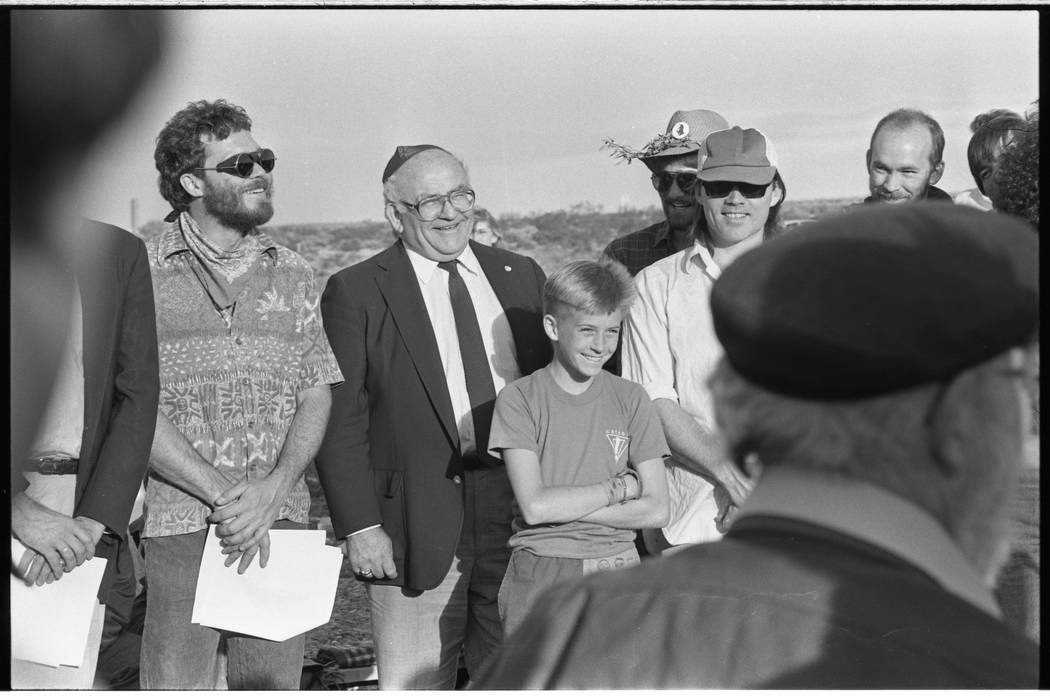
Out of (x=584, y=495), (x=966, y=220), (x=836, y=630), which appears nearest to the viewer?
(x=836, y=630)

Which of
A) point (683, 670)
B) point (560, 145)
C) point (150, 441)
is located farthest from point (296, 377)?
point (683, 670)

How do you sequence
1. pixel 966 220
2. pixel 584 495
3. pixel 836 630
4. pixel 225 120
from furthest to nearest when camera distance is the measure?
pixel 225 120, pixel 584 495, pixel 966 220, pixel 836 630

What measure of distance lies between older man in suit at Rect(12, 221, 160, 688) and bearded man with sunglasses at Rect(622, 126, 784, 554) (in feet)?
5.02

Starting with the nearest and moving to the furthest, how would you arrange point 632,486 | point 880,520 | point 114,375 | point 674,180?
1. point 880,520
2. point 632,486
3. point 114,375
4. point 674,180

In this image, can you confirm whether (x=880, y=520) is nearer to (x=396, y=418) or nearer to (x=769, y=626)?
(x=769, y=626)

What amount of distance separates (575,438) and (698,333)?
550 millimetres

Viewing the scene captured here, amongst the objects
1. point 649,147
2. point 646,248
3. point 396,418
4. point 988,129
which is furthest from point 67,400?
point 988,129

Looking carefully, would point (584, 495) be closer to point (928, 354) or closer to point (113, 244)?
point (113, 244)

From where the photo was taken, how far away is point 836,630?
4.86 ft

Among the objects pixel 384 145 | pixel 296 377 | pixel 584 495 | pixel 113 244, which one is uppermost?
pixel 384 145

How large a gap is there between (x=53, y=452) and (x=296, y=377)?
0.78 meters

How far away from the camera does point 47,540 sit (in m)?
4.10

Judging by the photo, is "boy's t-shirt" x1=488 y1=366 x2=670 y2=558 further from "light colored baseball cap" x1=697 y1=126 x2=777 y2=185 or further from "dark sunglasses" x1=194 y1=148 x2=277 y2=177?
"dark sunglasses" x1=194 y1=148 x2=277 y2=177

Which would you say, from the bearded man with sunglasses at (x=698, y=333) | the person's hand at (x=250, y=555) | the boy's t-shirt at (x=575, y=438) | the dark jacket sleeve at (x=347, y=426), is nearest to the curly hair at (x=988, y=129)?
the bearded man with sunglasses at (x=698, y=333)
